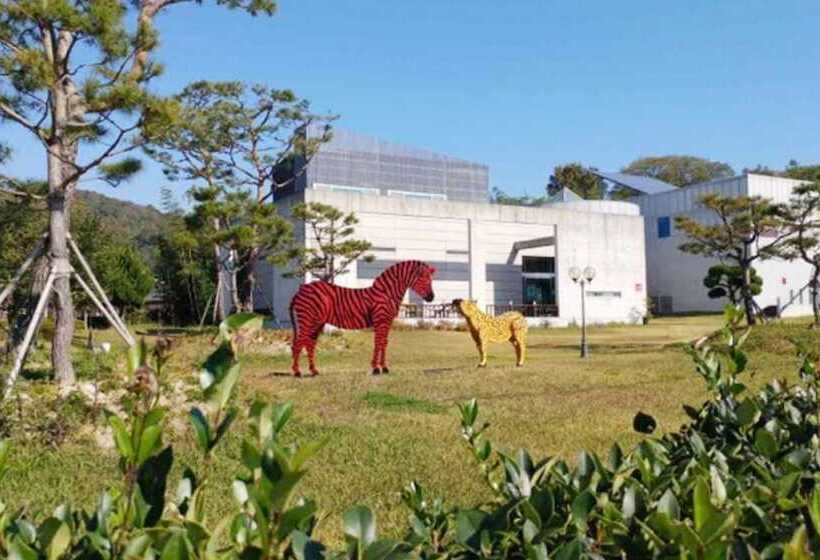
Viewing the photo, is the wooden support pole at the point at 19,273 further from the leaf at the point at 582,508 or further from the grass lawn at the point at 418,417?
the leaf at the point at 582,508

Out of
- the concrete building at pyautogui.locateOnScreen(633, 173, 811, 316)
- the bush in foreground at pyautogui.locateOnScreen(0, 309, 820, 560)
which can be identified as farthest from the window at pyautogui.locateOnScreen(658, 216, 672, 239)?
the bush in foreground at pyautogui.locateOnScreen(0, 309, 820, 560)

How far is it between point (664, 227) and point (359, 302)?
28558mm

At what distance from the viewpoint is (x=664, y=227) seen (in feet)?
123

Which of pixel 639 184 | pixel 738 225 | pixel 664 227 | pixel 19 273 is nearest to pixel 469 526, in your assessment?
pixel 19 273

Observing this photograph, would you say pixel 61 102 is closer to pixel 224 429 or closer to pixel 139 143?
pixel 139 143

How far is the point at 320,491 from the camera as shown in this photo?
13.5 feet

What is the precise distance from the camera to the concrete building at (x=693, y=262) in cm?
3394

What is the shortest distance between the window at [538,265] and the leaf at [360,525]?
29.9 meters

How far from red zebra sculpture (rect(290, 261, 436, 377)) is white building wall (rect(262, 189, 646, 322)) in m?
12.5

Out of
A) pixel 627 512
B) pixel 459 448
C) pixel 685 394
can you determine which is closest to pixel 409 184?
pixel 685 394

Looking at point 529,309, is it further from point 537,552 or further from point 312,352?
point 537,552

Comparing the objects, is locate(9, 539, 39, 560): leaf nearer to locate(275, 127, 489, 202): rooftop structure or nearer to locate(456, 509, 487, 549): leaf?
locate(456, 509, 487, 549): leaf

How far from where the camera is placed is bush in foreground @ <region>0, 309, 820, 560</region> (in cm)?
87

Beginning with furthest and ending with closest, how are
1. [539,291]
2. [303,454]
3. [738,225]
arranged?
[539,291]
[738,225]
[303,454]
